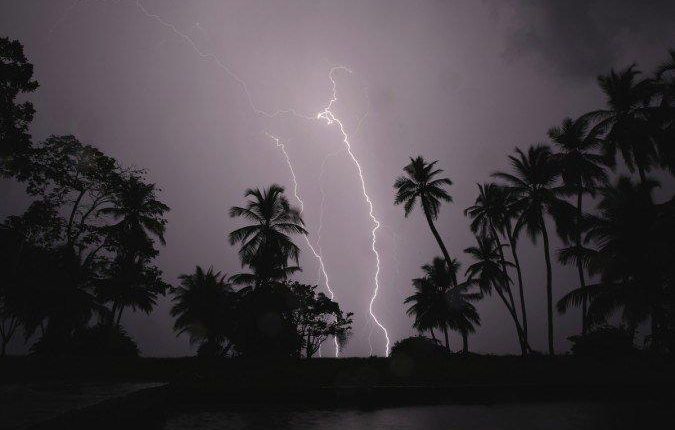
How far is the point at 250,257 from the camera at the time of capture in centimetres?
2556

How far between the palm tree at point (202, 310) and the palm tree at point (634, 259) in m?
31.1

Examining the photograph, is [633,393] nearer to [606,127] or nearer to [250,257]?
[606,127]

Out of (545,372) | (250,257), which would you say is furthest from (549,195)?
(250,257)

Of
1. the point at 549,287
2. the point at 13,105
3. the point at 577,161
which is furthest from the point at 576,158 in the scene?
the point at 13,105

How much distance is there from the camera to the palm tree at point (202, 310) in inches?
1479

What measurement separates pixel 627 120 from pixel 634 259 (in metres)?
8.19

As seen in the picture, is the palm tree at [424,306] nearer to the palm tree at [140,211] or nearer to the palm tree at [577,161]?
the palm tree at [577,161]

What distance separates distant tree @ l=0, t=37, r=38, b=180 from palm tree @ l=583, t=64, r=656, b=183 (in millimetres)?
28507

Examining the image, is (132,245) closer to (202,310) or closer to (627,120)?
(202,310)

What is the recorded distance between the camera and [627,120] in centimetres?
2008

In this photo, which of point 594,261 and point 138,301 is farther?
point 138,301

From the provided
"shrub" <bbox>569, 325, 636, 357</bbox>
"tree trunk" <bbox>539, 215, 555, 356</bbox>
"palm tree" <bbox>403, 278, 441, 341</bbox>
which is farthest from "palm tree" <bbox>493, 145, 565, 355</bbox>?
"palm tree" <bbox>403, 278, 441, 341</bbox>

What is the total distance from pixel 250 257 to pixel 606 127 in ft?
77.5

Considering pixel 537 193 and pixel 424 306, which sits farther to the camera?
pixel 424 306
